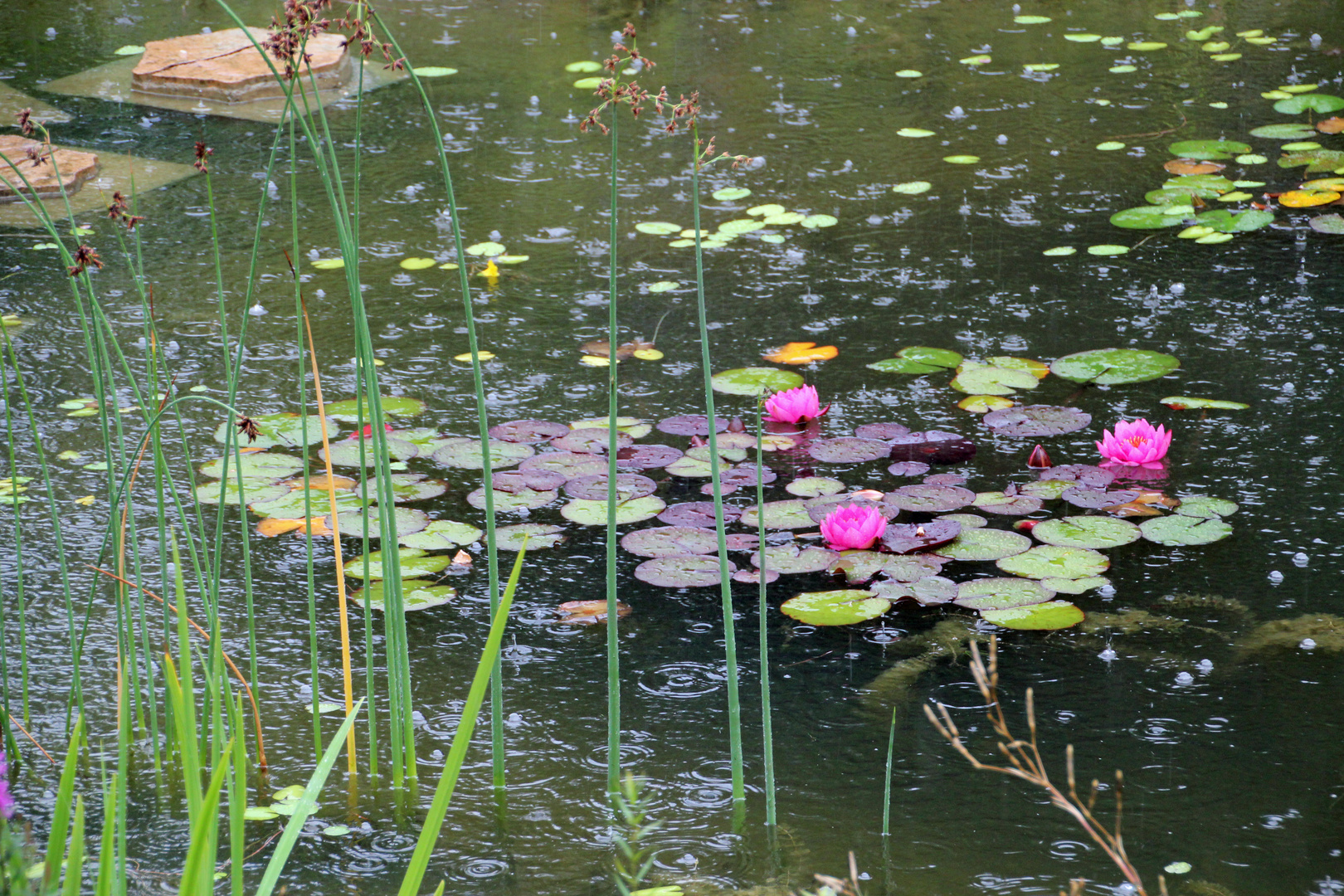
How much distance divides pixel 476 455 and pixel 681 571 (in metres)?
0.61

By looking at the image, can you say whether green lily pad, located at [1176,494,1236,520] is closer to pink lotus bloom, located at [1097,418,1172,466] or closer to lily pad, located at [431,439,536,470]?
pink lotus bloom, located at [1097,418,1172,466]

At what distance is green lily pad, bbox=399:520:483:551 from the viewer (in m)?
2.20

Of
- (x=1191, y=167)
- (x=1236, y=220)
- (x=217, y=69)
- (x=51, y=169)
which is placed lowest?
(x=1236, y=220)

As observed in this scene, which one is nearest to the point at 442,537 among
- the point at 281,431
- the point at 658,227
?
the point at 281,431

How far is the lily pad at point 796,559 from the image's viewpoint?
2100mm

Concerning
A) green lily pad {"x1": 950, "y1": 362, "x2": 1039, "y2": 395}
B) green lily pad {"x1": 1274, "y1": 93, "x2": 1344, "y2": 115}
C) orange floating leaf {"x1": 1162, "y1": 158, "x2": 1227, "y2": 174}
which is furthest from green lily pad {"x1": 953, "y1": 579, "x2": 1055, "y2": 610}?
green lily pad {"x1": 1274, "y1": 93, "x2": 1344, "y2": 115}

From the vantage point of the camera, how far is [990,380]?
2754mm

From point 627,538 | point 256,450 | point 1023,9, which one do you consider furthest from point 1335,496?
point 1023,9

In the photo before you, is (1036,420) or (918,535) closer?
(918,535)

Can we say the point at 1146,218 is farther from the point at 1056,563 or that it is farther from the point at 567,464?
the point at 567,464

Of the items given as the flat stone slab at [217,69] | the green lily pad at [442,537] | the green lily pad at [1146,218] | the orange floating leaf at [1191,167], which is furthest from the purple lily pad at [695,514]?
the flat stone slab at [217,69]

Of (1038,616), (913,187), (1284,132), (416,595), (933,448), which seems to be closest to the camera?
(1038,616)

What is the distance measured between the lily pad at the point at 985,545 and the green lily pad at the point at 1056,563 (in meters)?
0.02

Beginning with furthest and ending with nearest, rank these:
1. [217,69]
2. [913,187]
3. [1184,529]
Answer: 1. [217,69]
2. [913,187]
3. [1184,529]
